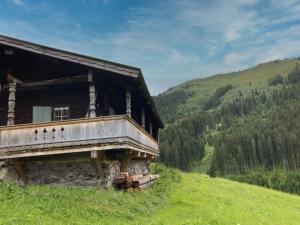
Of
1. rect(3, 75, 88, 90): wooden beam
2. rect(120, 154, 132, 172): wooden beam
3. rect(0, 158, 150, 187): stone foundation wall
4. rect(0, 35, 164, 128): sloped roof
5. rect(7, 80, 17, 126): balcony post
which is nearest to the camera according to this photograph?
rect(0, 158, 150, 187): stone foundation wall

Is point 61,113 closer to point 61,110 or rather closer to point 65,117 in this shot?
point 61,110

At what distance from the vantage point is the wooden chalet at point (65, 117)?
17.1 meters

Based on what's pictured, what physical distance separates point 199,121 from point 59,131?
180178 mm

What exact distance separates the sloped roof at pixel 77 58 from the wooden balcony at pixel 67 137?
2.63 m

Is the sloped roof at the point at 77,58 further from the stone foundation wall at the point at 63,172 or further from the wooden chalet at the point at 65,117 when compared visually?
the stone foundation wall at the point at 63,172

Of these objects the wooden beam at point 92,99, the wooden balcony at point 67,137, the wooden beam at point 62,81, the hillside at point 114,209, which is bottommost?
the hillside at point 114,209

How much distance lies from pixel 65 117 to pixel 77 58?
4968mm

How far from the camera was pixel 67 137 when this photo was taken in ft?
56.6

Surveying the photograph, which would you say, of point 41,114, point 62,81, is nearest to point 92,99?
point 62,81

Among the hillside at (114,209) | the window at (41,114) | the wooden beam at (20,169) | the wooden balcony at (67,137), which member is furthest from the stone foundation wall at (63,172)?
the window at (41,114)

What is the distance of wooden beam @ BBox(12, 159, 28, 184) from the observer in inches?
708

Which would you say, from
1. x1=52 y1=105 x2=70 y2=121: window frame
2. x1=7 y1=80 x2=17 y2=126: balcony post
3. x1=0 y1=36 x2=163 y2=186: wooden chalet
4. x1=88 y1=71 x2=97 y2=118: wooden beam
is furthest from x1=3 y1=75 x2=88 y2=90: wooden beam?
x1=52 y1=105 x2=70 y2=121: window frame

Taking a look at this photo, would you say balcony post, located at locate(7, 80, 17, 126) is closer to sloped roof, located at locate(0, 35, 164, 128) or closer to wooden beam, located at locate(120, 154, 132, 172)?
sloped roof, located at locate(0, 35, 164, 128)

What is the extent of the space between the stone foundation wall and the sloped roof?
4.54 meters
